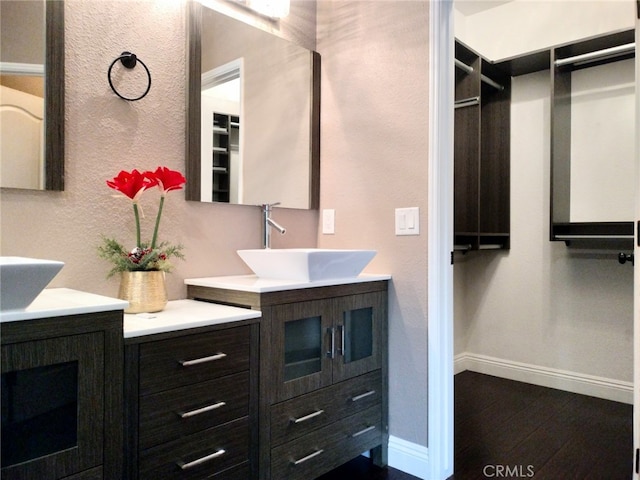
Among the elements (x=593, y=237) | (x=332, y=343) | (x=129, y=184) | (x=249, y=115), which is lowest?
(x=332, y=343)

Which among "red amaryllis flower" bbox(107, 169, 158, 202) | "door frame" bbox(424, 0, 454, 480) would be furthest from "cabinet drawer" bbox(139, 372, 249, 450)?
"door frame" bbox(424, 0, 454, 480)

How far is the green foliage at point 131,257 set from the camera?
5.13ft

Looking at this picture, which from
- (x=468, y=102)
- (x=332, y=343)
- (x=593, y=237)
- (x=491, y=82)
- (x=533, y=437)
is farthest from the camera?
(x=491, y=82)

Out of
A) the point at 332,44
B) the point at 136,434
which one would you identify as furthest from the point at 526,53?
the point at 136,434

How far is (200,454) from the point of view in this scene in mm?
1387

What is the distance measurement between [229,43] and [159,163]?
2.26 feet

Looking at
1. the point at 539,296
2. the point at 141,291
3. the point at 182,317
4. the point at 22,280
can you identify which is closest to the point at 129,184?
the point at 141,291

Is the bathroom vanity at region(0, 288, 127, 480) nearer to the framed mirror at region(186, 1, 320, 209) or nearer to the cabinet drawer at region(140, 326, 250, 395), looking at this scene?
the cabinet drawer at region(140, 326, 250, 395)

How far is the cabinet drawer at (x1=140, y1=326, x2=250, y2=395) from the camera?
4.19 feet

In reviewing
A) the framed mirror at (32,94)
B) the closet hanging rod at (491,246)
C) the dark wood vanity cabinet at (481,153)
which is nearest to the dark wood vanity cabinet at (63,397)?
the framed mirror at (32,94)

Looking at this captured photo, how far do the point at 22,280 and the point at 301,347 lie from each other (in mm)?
1030

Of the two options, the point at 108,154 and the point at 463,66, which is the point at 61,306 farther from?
the point at 463,66

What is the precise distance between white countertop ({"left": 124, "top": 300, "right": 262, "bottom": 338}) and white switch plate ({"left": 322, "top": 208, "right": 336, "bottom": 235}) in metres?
0.86

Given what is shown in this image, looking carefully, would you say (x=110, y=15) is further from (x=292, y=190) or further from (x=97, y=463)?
(x=97, y=463)
